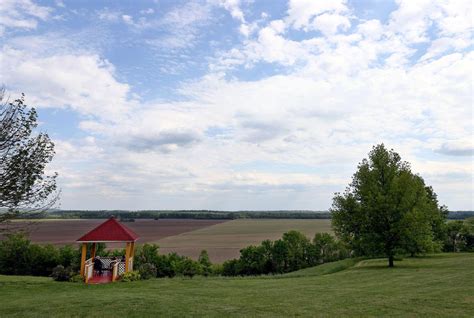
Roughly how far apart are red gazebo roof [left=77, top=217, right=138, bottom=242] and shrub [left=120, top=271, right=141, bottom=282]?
2255 mm

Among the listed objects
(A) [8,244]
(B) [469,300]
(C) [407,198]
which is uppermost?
(C) [407,198]

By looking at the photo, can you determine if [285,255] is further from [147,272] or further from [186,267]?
[147,272]

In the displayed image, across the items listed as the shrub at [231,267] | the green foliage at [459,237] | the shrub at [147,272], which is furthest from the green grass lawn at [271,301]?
the shrub at [231,267]

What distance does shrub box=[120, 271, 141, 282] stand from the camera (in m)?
22.1

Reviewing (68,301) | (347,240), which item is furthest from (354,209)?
(68,301)

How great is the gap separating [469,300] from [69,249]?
39.6 m

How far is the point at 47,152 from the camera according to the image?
12.5 metres

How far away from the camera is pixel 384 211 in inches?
1095

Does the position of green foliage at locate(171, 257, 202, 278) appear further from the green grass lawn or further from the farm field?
the green grass lawn

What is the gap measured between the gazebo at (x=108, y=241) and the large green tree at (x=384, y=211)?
52.1 ft

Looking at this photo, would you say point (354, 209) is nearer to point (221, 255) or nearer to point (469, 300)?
point (469, 300)

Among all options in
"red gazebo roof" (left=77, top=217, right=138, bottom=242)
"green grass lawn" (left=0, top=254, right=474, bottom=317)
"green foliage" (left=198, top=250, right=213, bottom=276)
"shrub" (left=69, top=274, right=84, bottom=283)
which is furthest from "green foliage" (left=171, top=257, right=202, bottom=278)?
"green grass lawn" (left=0, top=254, right=474, bottom=317)

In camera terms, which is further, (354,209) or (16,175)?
(354,209)

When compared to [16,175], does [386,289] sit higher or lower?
lower
